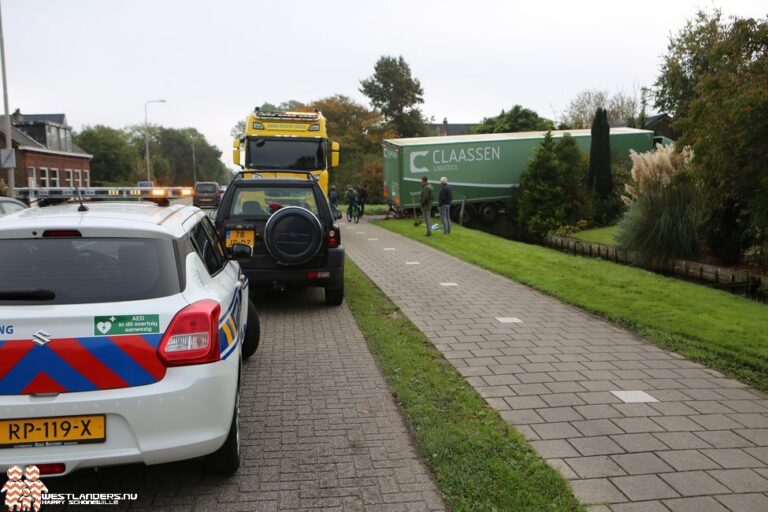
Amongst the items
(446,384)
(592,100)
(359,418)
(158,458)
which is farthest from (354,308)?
(592,100)

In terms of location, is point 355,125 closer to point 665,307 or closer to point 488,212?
point 488,212

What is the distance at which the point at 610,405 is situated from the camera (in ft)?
16.3

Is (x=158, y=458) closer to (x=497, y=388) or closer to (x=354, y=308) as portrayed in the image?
(x=497, y=388)

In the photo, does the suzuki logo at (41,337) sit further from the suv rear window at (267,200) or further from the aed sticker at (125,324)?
the suv rear window at (267,200)

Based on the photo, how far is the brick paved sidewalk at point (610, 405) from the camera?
3646 millimetres

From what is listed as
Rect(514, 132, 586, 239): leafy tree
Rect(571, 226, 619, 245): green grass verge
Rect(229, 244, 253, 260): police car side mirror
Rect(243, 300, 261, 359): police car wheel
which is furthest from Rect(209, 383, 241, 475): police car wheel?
Rect(514, 132, 586, 239): leafy tree

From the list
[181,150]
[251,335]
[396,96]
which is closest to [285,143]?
[251,335]

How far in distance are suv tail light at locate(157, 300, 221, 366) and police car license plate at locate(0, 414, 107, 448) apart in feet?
1.48

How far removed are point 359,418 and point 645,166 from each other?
12201 millimetres

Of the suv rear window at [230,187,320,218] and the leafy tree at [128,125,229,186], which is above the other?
the leafy tree at [128,125,229,186]

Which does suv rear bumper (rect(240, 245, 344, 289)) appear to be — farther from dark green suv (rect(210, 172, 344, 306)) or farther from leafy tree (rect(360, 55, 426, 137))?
leafy tree (rect(360, 55, 426, 137))

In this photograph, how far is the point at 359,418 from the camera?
4.75 m

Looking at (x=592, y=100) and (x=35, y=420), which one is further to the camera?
(x=592, y=100)

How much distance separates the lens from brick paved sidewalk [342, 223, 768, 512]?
3646 mm
